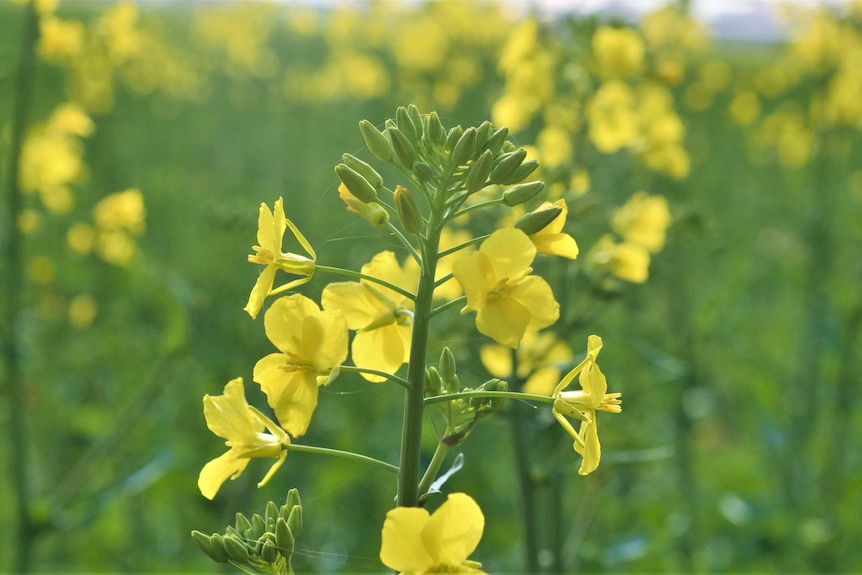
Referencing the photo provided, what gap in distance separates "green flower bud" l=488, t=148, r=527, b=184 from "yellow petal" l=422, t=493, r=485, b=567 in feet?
1.52

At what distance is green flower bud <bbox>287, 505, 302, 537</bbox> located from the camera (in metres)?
1.28

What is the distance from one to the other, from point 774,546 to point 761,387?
700 millimetres

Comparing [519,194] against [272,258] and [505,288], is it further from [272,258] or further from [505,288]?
[272,258]

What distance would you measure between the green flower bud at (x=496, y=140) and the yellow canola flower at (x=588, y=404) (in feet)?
1.04

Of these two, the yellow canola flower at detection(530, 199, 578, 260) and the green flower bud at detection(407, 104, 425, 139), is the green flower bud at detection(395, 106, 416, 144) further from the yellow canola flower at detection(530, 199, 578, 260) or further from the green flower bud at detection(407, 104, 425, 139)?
the yellow canola flower at detection(530, 199, 578, 260)

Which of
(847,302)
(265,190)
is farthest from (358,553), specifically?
(265,190)

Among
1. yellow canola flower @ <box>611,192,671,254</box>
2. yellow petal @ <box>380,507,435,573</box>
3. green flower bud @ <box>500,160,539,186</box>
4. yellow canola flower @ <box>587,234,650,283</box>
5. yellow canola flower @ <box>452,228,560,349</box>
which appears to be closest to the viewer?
yellow petal @ <box>380,507,435,573</box>

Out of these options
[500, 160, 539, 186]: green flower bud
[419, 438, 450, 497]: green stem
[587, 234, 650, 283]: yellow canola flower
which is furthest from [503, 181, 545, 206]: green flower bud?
[587, 234, 650, 283]: yellow canola flower

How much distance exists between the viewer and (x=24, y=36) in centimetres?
314

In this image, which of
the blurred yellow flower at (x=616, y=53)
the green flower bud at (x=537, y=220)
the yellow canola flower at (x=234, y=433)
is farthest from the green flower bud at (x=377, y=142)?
the blurred yellow flower at (x=616, y=53)

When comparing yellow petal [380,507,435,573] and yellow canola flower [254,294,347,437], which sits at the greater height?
yellow canola flower [254,294,347,437]

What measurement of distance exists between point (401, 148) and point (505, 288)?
0.26 metres

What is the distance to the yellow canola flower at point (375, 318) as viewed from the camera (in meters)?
1.32

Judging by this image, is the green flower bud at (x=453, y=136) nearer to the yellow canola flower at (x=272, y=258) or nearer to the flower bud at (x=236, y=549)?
the yellow canola flower at (x=272, y=258)
